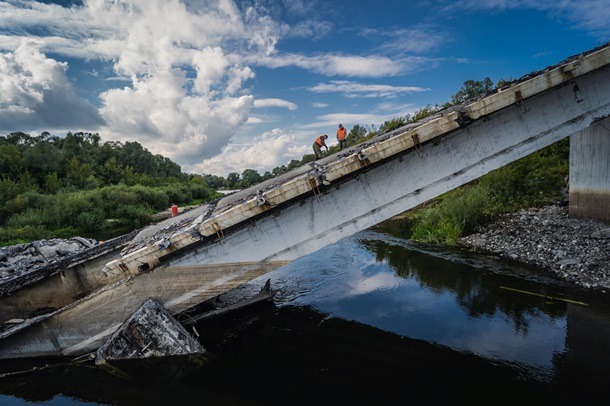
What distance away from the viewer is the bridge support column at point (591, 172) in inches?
407

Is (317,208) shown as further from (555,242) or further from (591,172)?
(591,172)

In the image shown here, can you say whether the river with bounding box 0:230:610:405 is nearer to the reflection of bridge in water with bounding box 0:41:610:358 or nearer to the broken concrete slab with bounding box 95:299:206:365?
the broken concrete slab with bounding box 95:299:206:365

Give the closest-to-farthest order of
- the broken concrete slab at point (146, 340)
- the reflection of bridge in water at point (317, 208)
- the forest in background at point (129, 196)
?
the broken concrete slab at point (146, 340) < the reflection of bridge in water at point (317, 208) < the forest in background at point (129, 196)

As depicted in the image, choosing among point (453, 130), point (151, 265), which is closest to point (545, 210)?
point (453, 130)

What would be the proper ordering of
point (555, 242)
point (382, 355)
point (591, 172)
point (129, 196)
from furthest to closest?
point (129, 196) < point (591, 172) < point (555, 242) < point (382, 355)

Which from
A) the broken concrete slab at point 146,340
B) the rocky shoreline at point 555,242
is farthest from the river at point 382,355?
the rocky shoreline at point 555,242

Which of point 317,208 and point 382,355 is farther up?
point 317,208

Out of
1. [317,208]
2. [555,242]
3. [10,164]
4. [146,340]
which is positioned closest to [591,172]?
[555,242]

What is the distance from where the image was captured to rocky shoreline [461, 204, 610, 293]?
8727 millimetres

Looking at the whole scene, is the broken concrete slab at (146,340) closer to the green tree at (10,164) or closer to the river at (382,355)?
the river at (382,355)

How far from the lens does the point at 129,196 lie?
41.2m

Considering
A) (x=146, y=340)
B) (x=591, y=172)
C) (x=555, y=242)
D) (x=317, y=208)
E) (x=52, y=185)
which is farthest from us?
(x=52, y=185)

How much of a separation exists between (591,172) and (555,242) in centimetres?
289

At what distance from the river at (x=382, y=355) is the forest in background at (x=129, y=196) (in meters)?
5.44
